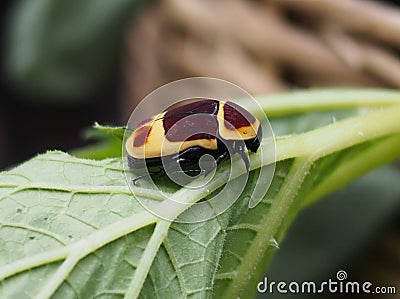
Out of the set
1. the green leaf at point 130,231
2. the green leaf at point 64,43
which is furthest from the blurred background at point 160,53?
the green leaf at point 130,231

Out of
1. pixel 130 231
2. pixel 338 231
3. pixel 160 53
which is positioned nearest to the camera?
pixel 130 231

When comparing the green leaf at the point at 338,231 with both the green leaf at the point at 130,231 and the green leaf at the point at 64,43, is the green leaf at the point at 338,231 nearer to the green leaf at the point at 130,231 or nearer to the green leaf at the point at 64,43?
the green leaf at the point at 130,231

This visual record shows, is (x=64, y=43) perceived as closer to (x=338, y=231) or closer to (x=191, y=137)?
(x=338, y=231)

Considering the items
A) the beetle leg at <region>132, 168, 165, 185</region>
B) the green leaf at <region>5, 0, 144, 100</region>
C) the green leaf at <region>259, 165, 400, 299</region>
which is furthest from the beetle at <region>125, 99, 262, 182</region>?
the green leaf at <region>5, 0, 144, 100</region>

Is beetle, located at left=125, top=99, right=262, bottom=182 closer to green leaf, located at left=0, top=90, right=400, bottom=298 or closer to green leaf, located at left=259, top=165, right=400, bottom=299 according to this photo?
green leaf, located at left=0, top=90, right=400, bottom=298

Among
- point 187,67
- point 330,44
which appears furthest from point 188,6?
point 330,44

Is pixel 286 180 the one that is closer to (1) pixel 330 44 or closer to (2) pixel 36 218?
(2) pixel 36 218

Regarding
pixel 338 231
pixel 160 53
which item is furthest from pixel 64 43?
pixel 338 231
